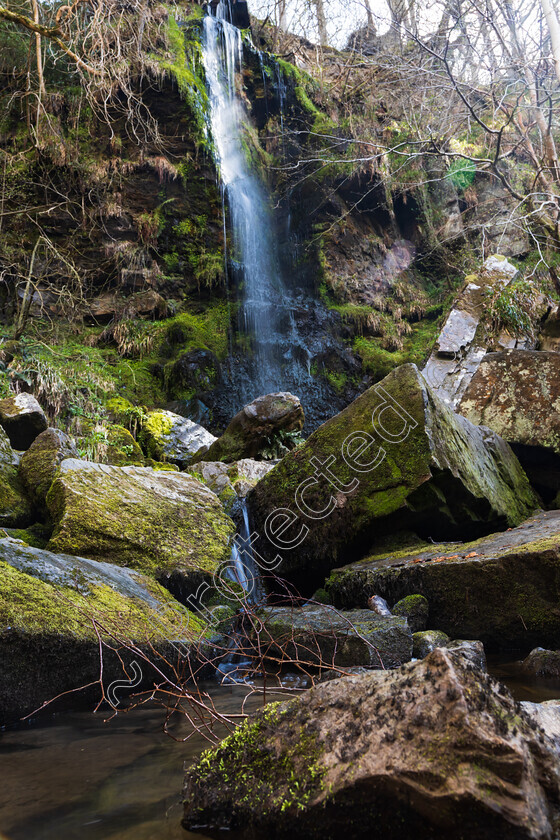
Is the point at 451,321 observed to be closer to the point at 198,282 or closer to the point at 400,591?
the point at 198,282

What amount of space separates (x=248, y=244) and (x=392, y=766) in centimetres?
1356

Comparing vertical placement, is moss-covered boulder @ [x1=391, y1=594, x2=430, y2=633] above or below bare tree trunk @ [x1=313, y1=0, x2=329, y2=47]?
below

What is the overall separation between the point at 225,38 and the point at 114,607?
16451 millimetres

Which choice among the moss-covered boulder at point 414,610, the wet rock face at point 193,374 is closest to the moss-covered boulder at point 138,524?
the moss-covered boulder at point 414,610

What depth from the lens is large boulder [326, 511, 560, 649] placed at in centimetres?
309

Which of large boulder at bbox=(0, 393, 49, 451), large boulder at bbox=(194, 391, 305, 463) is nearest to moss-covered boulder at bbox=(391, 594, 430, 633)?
large boulder at bbox=(0, 393, 49, 451)

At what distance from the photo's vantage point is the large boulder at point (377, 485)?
13.6 feet

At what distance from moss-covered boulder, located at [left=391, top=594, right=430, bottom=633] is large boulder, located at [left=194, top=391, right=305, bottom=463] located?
4.62m

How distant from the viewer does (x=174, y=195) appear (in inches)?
531

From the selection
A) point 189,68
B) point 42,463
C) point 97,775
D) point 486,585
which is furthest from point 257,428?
point 189,68

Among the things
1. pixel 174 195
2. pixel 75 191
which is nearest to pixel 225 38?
pixel 174 195

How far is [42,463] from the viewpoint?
452 centimetres

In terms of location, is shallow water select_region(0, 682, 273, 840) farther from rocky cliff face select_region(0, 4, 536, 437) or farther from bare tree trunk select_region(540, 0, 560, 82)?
bare tree trunk select_region(540, 0, 560, 82)

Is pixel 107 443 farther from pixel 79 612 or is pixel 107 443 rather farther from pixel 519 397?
pixel 519 397
